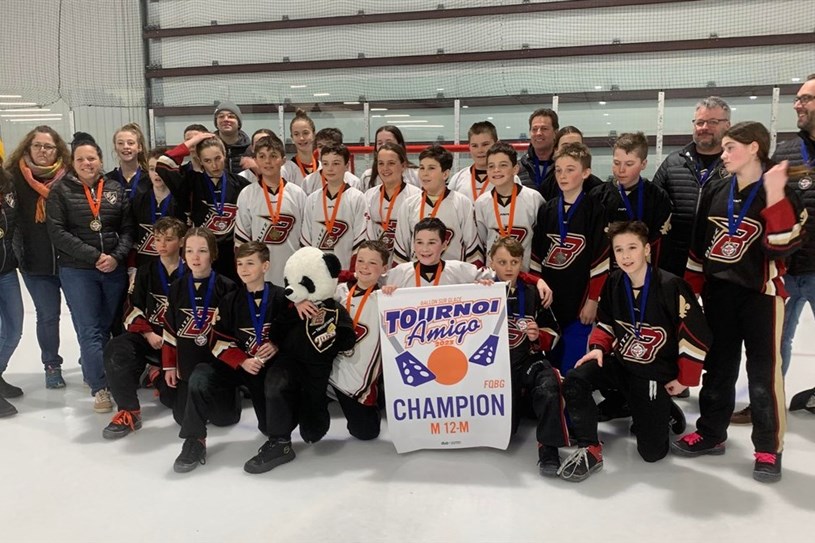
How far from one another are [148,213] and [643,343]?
8.75ft

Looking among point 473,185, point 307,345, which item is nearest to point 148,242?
point 307,345

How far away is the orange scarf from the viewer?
3387 millimetres

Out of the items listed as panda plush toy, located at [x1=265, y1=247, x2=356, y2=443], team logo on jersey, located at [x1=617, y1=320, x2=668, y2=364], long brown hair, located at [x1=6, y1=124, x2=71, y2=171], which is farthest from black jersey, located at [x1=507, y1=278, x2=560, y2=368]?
long brown hair, located at [x1=6, y1=124, x2=71, y2=171]

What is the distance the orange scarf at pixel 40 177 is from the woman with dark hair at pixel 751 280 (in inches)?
135

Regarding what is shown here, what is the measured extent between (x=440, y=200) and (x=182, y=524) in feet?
6.18

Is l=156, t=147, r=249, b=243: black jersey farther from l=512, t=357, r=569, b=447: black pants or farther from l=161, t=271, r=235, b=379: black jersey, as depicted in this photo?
l=512, t=357, r=569, b=447: black pants

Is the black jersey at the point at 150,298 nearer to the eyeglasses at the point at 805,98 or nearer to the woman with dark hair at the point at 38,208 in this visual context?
the woman with dark hair at the point at 38,208

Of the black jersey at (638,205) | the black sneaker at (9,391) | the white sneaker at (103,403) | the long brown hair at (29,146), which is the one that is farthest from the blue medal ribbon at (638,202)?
the black sneaker at (9,391)

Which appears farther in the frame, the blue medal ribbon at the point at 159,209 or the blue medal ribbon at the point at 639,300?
the blue medal ribbon at the point at 159,209

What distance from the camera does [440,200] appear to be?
3102 millimetres

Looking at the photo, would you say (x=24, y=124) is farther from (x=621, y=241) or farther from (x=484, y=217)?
(x=621, y=241)

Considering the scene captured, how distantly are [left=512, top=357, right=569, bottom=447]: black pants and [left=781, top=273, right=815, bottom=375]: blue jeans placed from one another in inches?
46.8

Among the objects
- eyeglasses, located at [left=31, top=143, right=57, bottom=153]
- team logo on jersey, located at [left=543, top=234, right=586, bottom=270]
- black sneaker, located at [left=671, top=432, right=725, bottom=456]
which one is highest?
eyeglasses, located at [left=31, top=143, right=57, bottom=153]

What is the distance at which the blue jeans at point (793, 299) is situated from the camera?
112 inches
